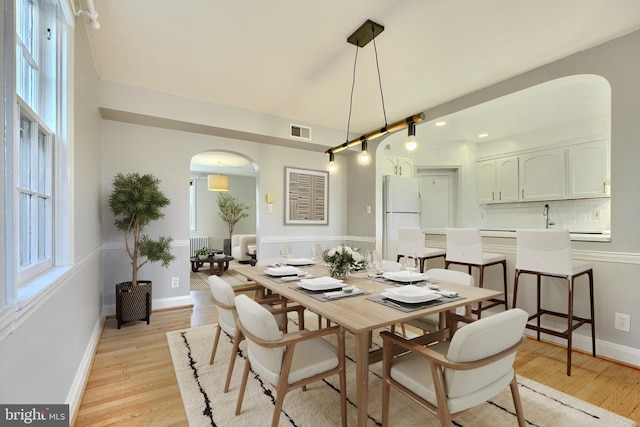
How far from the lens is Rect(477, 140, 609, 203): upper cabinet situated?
4.18m

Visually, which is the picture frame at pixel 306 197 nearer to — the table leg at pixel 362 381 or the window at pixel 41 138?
the window at pixel 41 138

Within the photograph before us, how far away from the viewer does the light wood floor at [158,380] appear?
1728 millimetres

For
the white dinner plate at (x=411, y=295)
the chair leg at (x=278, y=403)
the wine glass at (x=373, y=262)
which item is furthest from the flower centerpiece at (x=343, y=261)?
the chair leg at (x=278, y=403)

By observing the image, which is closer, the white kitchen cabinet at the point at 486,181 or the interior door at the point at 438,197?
the white kitchen cabinet at the point at 486,181

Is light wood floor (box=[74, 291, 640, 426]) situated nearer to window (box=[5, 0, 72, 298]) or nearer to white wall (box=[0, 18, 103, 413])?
white wall (box=[0, 18, 103, 413])

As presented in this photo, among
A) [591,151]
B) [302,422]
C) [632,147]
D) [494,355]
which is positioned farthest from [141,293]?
[591,151]

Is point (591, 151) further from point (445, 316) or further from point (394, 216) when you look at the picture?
point (445, 316)

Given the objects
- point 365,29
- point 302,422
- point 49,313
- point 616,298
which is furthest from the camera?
point 616,298

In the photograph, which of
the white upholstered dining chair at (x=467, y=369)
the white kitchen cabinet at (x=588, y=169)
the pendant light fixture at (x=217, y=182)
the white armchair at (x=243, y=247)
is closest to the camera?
the white upholstered dining chair at (x=467, y=369)

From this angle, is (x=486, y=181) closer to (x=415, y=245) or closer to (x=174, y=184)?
(x=415, y=245)

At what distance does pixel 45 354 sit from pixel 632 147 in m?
3.97

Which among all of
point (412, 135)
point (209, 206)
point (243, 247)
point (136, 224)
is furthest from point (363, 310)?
point (209, 206)

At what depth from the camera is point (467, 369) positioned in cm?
113

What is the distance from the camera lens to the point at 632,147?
2273 millimetres
